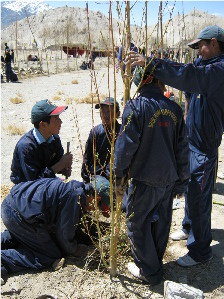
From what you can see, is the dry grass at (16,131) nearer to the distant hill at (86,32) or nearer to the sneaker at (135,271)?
the distant hill at (86,32)

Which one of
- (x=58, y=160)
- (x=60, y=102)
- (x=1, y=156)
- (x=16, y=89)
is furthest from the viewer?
(x=16, y=89)

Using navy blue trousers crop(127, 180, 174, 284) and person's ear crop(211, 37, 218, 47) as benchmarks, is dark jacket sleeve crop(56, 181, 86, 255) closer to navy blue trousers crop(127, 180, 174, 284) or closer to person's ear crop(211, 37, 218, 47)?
navy blue trousers crop(127, 180, 174, 284)

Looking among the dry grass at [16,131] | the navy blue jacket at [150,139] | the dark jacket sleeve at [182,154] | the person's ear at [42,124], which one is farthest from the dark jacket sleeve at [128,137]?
the dry grass at [16,131]

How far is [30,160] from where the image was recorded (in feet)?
9.21

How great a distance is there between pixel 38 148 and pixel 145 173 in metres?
1.17

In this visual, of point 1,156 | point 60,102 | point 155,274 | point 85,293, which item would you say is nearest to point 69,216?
point 85,293

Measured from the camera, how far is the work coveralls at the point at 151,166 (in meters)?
2.09

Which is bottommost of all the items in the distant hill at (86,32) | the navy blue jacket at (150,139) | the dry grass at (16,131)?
the dry grass at (16,131)

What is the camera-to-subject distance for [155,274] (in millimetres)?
2428

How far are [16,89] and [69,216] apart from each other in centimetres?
1167

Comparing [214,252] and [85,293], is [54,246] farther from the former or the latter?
[214,252]

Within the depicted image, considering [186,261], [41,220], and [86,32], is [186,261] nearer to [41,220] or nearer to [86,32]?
[41,220]

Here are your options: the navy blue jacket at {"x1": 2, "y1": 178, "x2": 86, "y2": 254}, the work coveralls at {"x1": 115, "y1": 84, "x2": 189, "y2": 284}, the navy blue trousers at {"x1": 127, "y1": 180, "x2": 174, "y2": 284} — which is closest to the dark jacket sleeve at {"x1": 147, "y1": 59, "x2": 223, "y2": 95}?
the work coveralls at {"x1": 115, "y1": 84, "x2": 189, "y2": 284}

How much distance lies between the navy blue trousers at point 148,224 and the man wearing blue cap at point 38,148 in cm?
96
